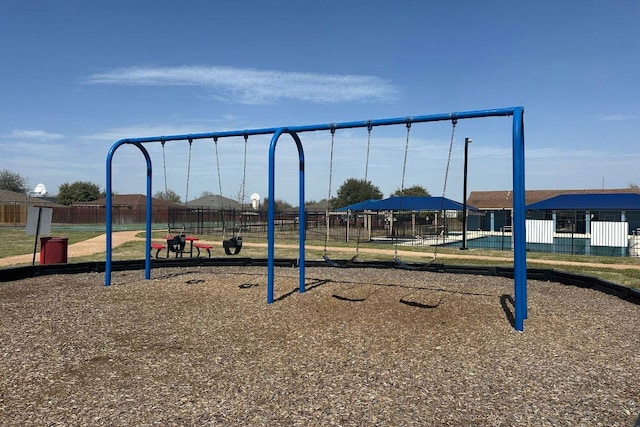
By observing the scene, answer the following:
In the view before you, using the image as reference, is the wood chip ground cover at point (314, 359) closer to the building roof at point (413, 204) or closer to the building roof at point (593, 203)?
the building roof at point (413, 204)

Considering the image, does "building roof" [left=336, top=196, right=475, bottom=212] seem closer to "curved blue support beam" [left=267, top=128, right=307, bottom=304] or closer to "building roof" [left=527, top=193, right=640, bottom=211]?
"building roof" [left=527, top=193, right=640, bottom=211]

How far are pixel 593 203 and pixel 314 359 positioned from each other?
28676 millimetres

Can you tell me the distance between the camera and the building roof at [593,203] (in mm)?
25891

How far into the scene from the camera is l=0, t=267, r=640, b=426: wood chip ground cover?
3.45 meters

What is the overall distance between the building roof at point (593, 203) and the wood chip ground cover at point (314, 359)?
70.1ft

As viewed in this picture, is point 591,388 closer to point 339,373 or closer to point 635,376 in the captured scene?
point 635,376

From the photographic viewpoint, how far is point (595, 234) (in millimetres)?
22359

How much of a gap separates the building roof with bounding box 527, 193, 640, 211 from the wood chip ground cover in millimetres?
21377

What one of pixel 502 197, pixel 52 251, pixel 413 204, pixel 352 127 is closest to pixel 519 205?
pixel 352 127

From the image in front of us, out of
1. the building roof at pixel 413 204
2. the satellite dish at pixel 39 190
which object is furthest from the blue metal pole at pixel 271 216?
the satellite dish at pixel 39 190

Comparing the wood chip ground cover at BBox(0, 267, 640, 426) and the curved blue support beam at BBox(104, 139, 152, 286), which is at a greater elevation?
the curved blue support beam at BBox(104, 139, 152, 286)

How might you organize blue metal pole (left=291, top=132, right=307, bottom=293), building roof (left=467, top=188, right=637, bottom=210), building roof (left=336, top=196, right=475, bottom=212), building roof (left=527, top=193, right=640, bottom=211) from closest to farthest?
blue metal pole (left=291, top=132, right=307, bottom=293), building roof (left=527, top=193, right=640, bottom=211), building roof (left=336, top=196, right=475, bottom=212), building roof (left=467, top=188, right=637, bottom=210)

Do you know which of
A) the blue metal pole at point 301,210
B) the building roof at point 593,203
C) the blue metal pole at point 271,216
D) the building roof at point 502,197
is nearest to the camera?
the blue metal pole at point 271,216

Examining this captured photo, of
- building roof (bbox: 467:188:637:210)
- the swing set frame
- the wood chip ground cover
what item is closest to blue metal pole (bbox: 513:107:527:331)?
the swing set frame
